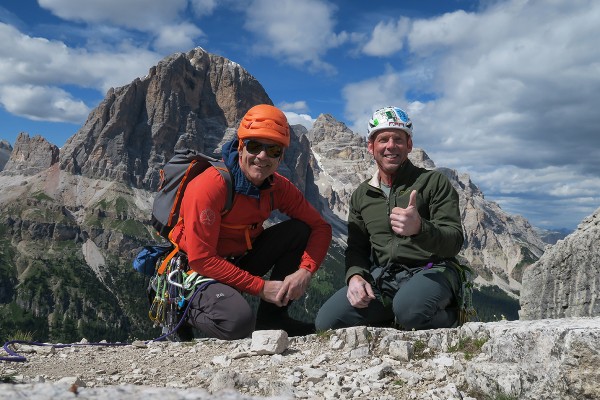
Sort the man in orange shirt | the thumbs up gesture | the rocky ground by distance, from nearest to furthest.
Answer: the rocky ground, the thumbs up gesture, the man in orange shirt

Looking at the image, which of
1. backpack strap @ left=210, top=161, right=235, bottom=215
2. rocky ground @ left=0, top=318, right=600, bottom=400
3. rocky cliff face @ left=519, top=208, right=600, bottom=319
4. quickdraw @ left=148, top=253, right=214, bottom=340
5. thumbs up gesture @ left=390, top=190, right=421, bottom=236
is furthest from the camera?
rocky cliff face @ left=519, top=208, right=600, bottom=319

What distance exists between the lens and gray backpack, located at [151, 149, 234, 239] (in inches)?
351

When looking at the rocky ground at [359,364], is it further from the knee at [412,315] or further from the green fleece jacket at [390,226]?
the green fleece jacket at [390,226]

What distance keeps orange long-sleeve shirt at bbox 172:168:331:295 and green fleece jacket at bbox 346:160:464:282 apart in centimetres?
87

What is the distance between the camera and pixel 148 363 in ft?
23.5

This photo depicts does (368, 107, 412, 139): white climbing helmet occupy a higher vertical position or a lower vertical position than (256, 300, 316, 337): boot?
higher

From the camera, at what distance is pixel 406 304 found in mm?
7781

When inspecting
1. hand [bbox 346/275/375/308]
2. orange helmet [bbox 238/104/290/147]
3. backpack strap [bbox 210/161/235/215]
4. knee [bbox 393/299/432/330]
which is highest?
orange helmet [bbox 238/104/290/147]

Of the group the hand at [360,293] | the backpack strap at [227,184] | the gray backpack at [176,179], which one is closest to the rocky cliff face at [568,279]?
the hand at [360,293]

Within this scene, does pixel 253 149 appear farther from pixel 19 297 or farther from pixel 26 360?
pixel 19 297

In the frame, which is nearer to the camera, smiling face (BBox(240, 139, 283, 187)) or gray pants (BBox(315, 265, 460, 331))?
gray pants (BBox(315, 265, 460, 331))

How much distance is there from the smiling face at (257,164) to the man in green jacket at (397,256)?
2.00 metres

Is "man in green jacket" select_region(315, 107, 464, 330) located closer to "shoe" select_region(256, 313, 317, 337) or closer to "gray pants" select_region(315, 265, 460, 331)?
"gray pants" select_region(315, 265, 460, 331)

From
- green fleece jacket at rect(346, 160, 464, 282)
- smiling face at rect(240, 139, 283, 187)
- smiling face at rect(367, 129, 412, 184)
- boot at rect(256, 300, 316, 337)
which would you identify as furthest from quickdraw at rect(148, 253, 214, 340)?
smiling face at rect(367, 129, 412, 184)
